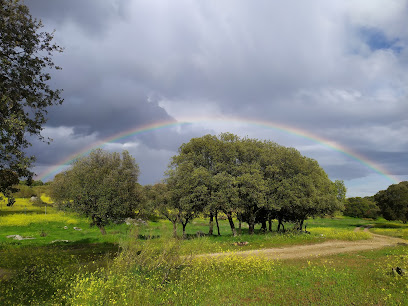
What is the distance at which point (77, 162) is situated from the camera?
133 ft

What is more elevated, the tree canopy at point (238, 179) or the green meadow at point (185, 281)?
the tree canopy at point (238, 179)

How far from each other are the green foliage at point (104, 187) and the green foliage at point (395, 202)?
64066mm

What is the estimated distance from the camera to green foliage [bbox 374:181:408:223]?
209 feet

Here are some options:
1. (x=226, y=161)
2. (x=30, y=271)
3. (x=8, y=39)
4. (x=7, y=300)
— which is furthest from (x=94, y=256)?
(x=226, y=161)

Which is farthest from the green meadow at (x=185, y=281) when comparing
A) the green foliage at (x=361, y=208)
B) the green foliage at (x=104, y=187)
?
the green foliage at (x=361, y=208)

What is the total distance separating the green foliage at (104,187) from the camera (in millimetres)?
37219

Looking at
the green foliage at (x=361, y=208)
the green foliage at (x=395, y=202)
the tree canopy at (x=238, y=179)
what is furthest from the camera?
the green foliage at (x=361, y=208)

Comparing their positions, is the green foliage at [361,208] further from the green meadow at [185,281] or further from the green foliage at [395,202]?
the green meadow at [185,281]

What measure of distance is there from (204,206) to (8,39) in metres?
27.3

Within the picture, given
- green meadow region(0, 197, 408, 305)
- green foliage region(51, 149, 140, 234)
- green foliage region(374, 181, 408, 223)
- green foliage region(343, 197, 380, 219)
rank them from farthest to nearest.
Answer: green foliage region(343, 197, 380, 219) → green foliage region(374, 181, 408, 223) → green foliage region(51, 149, 140, 234) → green meadow region(0, 197, 408, 305)

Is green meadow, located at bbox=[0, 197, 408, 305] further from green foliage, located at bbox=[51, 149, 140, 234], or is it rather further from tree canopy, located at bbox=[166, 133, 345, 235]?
green foliage, located at bbox=[51, 149, 140, 234]

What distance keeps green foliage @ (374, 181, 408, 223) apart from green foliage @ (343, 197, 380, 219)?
31343mm

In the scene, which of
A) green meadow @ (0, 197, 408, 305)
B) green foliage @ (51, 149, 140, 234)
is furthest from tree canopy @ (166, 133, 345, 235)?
green meadow @ (0, 197, 408, 305)

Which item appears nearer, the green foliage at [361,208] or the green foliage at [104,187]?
the green foliage at [104,187]
